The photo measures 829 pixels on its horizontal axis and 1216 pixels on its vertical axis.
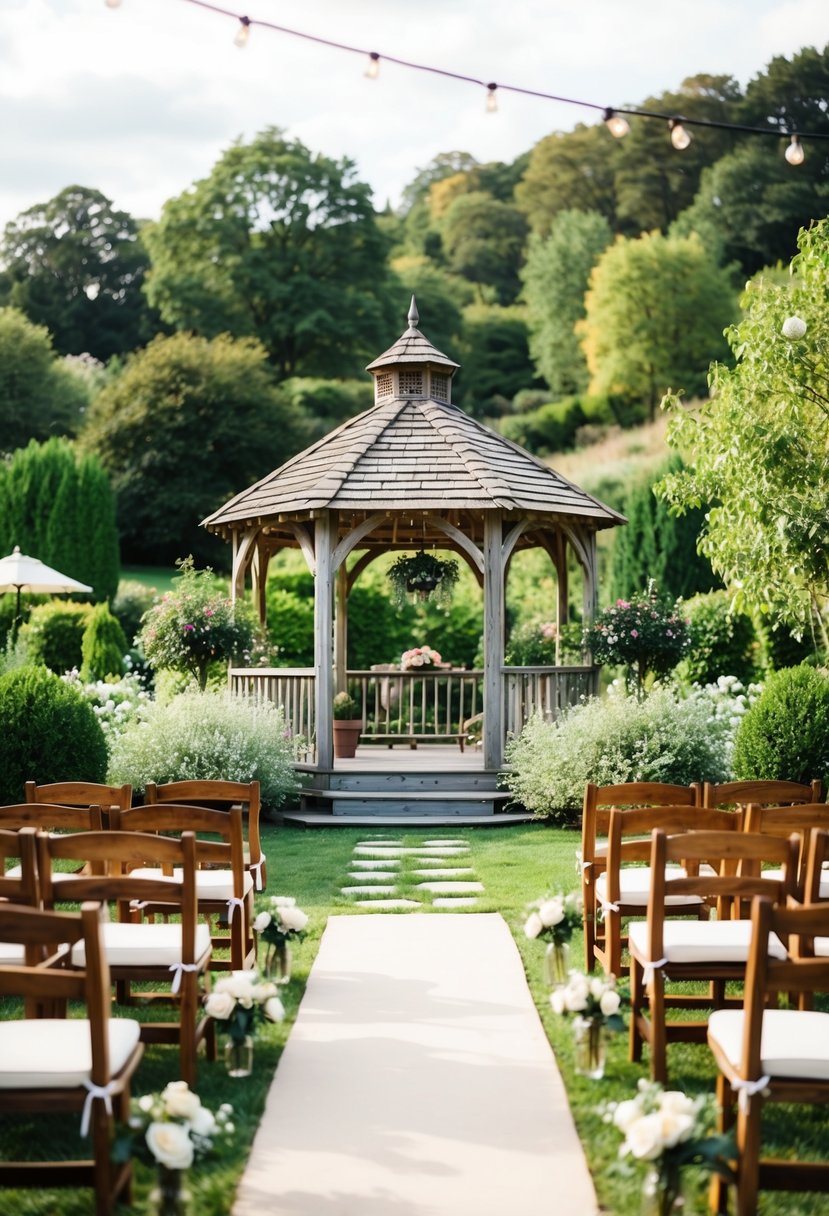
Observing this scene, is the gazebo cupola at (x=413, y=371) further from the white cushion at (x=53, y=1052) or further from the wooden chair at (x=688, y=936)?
the white cushion at (x=53, y=1052)

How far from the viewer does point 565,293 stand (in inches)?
1588

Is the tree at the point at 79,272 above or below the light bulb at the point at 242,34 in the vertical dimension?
above

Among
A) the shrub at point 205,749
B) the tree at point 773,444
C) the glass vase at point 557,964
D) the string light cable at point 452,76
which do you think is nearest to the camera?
the glass vase at point 557,964

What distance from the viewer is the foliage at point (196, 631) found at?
514 inches

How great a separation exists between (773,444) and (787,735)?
8.15 ft

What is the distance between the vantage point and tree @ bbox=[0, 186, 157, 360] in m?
40.9

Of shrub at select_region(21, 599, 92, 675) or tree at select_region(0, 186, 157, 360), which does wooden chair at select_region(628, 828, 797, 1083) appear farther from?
tree at select_region(0, 186, 157, 360)

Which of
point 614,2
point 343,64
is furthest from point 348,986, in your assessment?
point 614,2

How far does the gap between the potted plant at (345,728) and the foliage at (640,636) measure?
296 cm

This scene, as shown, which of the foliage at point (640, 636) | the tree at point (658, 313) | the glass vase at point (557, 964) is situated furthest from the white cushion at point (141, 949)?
the tree at point (658, 313)

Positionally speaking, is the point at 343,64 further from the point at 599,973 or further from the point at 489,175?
the point at 489,175

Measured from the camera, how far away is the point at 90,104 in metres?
32.3

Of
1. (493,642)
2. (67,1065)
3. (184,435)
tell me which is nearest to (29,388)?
(184,435)

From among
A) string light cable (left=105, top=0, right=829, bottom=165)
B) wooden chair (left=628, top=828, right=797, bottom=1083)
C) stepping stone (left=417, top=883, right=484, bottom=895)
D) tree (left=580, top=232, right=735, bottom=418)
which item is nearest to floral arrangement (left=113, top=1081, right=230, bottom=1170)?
wooden chair (left=628, top=828, right=797, bottom=1083)
